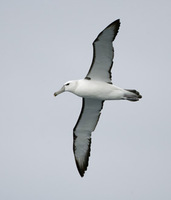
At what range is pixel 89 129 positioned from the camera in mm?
23016

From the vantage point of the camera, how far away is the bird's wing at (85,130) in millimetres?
22531

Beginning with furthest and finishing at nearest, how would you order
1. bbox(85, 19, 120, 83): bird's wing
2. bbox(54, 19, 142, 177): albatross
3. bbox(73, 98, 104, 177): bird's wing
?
1. bbox(73, 98, 104, 177): bird's wing
2. bbox(54, 19, 142, 177): albatross
3. bbox(85, 19, 120, 83): bird's wing

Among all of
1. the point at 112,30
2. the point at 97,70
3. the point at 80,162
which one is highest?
the point at 112,30

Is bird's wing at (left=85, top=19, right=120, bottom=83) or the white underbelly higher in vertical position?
bird's wing at (left=85, top=19, right=120, bottom=83)

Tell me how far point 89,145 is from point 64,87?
3.01 metres

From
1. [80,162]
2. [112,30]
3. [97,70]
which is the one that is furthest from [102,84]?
[80,162]

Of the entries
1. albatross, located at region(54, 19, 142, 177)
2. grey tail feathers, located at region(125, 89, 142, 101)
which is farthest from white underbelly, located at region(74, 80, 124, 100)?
grey tail feathers, located at region(125, 89, 142, 101)

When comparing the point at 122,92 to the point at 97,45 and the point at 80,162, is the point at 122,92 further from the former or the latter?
the point at 80,162

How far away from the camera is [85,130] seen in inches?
907

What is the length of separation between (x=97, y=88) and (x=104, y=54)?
1.30m

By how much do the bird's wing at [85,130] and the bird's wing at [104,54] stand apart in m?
1.26

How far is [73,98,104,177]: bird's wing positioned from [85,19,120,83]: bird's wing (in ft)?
4.13

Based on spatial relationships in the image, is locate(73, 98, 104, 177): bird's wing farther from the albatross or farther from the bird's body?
the bird's body

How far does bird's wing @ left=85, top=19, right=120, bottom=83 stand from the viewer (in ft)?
67.4
